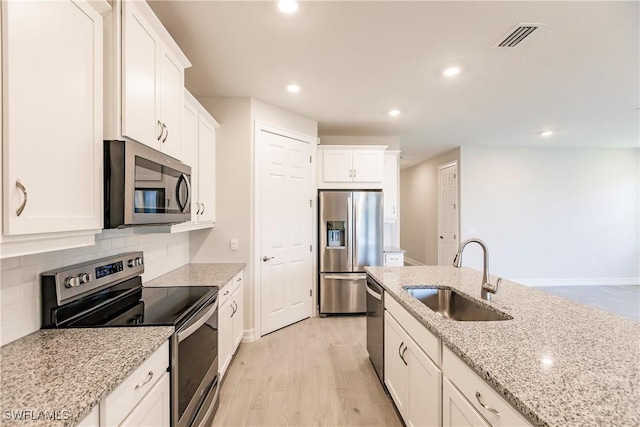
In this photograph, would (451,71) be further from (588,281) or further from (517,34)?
(588,281)

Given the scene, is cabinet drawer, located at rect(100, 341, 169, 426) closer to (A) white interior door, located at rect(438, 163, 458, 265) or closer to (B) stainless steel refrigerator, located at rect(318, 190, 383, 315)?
(B) stainless steel refrigerator, located at rect(318, 190, 383, 315)

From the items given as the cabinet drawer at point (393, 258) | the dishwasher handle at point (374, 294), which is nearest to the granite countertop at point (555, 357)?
the dishwasher handle at point (374, 294)

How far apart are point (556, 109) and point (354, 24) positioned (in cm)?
309

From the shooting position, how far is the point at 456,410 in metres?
1.15

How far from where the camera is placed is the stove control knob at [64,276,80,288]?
4.23 ft

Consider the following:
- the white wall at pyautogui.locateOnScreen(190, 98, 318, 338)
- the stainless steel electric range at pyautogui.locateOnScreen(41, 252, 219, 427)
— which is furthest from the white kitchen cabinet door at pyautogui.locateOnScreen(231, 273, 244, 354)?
the stainless steel electric range at pyautogui.locateOnScreen(41, 252, 219, 427)

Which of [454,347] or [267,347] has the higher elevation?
[454,347]

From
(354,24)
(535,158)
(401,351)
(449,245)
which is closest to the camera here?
(401,351)

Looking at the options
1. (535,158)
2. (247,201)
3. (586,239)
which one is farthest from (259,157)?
(586,239)

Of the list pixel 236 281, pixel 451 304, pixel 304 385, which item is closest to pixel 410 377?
pixel 451 304

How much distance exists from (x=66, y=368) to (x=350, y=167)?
3.49 meters

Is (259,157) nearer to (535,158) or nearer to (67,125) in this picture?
(67,125)

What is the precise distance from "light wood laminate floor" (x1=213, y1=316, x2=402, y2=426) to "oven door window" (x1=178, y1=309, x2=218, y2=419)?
1.47ft

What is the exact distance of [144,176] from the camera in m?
1.37
